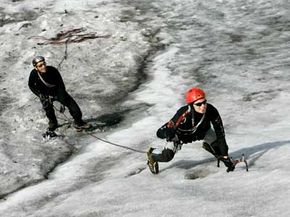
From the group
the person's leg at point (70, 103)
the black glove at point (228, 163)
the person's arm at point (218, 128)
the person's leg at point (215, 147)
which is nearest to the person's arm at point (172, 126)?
the person's arm at point (218, 128)

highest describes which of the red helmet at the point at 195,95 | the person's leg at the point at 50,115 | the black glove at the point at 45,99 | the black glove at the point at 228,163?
the red helmet at the point at 195,95

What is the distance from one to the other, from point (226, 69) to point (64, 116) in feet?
18.4

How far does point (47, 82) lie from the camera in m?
12.5

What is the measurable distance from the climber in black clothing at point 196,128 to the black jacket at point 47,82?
4180 millimetres

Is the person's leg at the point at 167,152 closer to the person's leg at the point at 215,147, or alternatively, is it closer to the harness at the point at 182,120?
the harness at the point at 182,120

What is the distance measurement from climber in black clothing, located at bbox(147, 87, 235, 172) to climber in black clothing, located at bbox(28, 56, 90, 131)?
13.3 feet

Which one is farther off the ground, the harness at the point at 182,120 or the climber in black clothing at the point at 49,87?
the harness at the point at 182,120

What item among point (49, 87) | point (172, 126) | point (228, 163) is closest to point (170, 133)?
point (172, 126)

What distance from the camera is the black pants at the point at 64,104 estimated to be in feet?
41.7

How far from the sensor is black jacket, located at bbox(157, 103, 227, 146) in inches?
344

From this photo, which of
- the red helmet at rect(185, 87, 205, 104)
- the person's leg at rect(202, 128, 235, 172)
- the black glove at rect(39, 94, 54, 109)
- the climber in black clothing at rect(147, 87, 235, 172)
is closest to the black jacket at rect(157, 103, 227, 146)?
the climber in black clothing at rect(147, 87, 235, 172)

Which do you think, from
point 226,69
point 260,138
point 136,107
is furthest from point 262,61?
point 260,138

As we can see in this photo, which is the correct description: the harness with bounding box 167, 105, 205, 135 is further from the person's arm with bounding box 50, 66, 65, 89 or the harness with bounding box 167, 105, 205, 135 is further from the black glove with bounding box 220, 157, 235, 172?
the person's arm with bounding box 50, 66, 65, 89

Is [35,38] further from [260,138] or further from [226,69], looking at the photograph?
[260,138]
